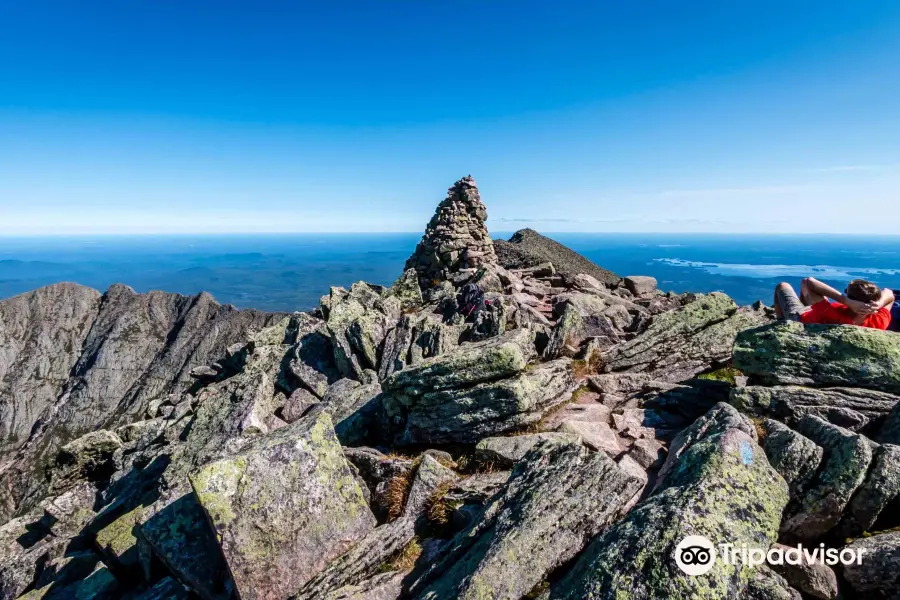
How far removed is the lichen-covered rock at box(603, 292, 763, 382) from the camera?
56.1ft

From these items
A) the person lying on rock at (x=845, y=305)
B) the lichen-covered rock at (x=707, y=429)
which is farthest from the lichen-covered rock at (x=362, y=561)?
the person lying on rock at (x=845, y=305)

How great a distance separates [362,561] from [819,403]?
12983 millimetres

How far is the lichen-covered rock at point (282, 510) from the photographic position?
9.05 meters

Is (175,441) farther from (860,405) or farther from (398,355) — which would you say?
(860,405)

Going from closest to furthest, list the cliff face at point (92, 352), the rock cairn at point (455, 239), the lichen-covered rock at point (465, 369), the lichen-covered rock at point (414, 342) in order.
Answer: the lichen-covered rock at point (465, 369) → the lichen-covered rock at point (414, 342) → the rock cairn at point (455, 239) → the cliff face at point (92, 352)

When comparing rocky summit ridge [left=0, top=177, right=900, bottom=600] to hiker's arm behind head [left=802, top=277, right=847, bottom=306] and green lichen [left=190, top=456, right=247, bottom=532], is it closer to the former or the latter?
green lichen [left=190, top=456, right=247, bottom=532]

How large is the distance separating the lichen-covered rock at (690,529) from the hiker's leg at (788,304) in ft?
32.0

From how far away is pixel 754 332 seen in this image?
13633 millimetres

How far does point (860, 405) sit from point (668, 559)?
976cm

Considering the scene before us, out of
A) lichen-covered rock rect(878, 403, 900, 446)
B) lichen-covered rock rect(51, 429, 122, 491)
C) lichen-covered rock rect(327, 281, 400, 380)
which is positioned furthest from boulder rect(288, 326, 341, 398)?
lichen-covered rock rect(878, 403, 900, 446)

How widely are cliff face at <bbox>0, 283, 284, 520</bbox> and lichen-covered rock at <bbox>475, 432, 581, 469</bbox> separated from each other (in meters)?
95.9

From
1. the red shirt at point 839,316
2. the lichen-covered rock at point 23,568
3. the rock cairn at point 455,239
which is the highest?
the rock cairn at point 455,239

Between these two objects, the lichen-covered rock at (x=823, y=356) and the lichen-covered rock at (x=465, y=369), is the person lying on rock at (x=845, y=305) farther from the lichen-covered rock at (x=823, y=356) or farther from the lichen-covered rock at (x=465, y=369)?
the lichen-covered rock at (x=465, y=369)

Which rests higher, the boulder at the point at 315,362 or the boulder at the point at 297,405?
the boulder at the point at 315,362
